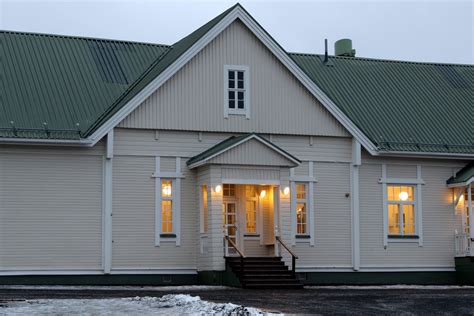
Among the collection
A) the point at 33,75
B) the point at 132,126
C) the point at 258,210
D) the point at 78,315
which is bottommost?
the point at 78,315

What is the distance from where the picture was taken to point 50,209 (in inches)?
1090

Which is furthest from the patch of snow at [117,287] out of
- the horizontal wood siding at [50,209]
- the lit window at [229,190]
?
the lit window at [229,190]

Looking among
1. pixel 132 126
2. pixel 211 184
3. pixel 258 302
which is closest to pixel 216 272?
pixel 211 184

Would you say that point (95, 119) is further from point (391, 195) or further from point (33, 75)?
point (391, 195)

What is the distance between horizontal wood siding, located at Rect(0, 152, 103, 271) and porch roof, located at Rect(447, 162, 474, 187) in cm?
1251

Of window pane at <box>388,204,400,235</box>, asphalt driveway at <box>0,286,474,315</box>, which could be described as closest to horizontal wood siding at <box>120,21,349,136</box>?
window pane at <box>388,204,400,235</box>

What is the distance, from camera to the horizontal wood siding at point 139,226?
93.2 ft

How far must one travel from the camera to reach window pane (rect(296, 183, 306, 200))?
30.7 meters

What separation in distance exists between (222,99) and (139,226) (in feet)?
16.1

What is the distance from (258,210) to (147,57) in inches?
271

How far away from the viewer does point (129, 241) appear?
93.5 ft

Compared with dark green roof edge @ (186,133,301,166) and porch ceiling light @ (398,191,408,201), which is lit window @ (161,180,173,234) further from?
porch ceiling light @ (398,191,408,201)

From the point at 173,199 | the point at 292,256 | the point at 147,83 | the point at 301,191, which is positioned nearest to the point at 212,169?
the point at 173,199

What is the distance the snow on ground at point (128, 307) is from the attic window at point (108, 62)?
11.8 metres
